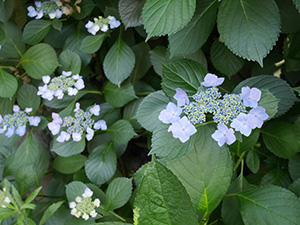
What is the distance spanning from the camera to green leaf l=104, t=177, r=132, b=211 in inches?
44.5

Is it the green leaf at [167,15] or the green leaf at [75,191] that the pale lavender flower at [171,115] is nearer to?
the green leaf at [167,15]

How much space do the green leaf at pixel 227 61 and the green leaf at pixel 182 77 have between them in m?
0.25

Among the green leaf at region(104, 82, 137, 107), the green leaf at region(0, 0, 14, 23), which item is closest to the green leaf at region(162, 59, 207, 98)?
the green leaf at region(104, 82, 137, 107)

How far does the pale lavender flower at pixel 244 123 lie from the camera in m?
0.77

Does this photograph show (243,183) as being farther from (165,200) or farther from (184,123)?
(165,200)

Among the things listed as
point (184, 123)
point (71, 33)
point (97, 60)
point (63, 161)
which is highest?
point (184, 123)

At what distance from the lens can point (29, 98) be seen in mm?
1294

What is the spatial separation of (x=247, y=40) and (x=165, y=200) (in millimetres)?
525

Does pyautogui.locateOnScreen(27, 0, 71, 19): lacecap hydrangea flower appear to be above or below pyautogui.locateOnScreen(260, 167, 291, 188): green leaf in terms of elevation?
above

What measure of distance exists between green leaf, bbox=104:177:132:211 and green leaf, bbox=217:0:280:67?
56 cm

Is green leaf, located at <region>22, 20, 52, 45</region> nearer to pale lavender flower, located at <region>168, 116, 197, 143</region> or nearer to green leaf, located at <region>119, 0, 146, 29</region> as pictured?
green leaf, located at <region>119, 0, 146, 29</region>

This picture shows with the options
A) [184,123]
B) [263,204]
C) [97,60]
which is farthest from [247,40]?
[97,60]

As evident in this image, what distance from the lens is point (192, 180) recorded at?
2.91 ft

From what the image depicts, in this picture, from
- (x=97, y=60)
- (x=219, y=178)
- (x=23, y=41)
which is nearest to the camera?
(x=219, y=178)
